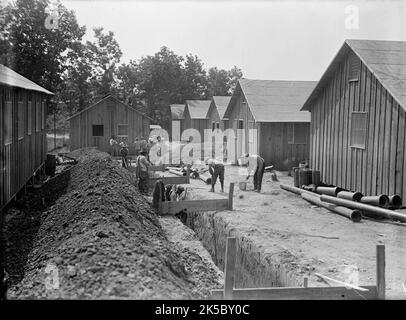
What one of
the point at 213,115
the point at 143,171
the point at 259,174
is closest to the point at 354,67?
the point at 259,174

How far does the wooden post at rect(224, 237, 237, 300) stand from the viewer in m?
5.56

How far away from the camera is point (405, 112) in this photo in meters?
12.4

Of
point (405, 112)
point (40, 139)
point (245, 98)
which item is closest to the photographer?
point (405, 112)

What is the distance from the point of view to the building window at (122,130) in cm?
3102

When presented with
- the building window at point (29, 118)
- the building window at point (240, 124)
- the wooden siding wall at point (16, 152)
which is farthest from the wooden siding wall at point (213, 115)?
the building window at point (29, 118)

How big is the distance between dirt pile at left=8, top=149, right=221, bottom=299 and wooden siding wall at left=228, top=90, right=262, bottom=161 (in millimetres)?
14300

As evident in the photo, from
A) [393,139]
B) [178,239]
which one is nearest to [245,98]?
[393,139]

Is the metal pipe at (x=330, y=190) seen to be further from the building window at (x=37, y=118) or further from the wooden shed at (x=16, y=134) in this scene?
the building window at (x=37, y=118)

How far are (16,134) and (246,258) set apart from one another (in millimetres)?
6774

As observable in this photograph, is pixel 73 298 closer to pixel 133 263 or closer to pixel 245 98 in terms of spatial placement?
pixel 133 263

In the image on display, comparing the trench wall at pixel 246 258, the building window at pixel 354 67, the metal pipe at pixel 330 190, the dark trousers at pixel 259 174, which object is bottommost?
the trench wall at pixel 246 258

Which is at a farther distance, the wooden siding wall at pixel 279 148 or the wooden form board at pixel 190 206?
the wooden siding wall at pixel 279 148
